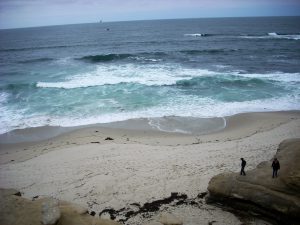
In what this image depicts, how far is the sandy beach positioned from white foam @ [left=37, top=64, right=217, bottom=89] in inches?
409

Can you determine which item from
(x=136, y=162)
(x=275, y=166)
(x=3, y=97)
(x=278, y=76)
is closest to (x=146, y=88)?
(x=3, y=97)

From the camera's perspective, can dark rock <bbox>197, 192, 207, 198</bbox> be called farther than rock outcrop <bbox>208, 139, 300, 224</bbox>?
Yes

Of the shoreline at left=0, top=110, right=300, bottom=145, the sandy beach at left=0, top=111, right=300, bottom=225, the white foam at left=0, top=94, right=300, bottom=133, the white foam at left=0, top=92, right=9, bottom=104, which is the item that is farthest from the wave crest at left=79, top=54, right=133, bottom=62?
the sandy beach at left=0, top=111, right=300, bottom=225

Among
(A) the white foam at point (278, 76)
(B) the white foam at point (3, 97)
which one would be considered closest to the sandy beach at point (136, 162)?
(B) the white foam at point (3, 97)

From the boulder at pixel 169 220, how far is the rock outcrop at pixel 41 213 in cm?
161

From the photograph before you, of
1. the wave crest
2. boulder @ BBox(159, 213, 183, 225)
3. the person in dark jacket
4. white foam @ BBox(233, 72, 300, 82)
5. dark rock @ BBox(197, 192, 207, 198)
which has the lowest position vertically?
dark rock @ BBox(197, 192, 207, 198)

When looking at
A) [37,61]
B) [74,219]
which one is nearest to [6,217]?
[74,219]

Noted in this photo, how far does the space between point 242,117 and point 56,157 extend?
12207 mm

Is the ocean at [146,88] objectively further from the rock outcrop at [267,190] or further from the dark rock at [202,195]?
the rock outcrop at [267,190]

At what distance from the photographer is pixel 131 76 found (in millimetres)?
30219

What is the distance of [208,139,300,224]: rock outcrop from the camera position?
8156mm

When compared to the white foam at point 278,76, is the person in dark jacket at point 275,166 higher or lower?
lower

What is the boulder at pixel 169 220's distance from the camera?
855 cm

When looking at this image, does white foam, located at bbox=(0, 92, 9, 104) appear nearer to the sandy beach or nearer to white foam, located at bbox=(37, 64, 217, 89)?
white foam, located at bbox=(37, 64, 217, 89)
